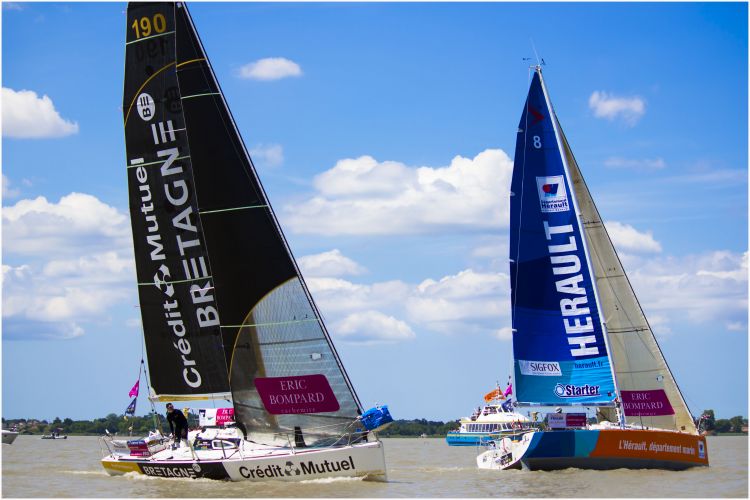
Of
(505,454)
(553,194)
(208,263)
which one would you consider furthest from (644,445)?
(208,263)

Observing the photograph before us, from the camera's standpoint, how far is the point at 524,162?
34344 millimetres

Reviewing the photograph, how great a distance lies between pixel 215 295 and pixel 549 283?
33.6 ft

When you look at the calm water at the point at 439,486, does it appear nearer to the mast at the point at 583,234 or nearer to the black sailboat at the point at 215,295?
the black sailboat at the point at 215,295

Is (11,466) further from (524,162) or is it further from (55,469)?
(524,162)

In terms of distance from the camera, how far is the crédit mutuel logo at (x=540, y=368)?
109ft

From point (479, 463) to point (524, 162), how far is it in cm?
933

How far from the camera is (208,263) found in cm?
3136

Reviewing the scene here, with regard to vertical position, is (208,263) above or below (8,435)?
above

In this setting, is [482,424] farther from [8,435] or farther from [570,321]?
[570,321]

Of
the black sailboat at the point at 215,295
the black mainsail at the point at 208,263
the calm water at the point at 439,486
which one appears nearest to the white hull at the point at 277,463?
the black sailboat at the point at 215,295

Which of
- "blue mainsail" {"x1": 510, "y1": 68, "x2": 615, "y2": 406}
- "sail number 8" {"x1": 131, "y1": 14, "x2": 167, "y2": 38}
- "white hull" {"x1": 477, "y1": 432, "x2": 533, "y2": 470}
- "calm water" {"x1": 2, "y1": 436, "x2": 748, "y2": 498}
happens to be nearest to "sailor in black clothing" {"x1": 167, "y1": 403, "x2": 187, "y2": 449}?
"calm water" {"x1": 2, "y1": 436, "x2": 748, "y2": 498}

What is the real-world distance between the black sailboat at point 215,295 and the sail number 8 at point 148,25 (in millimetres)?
40

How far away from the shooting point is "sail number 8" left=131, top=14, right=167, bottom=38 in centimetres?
3167

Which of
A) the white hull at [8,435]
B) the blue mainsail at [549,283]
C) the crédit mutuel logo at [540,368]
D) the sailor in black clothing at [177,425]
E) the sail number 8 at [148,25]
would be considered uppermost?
the sail number 8 at [148,25]
